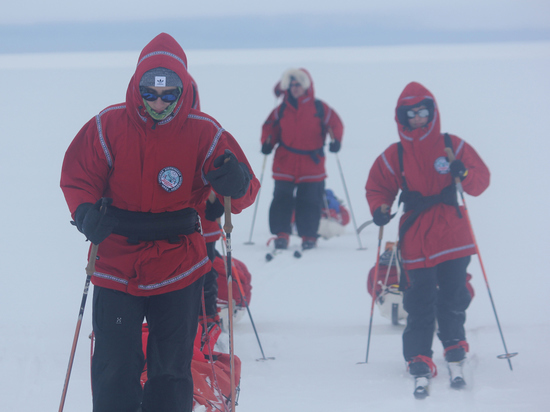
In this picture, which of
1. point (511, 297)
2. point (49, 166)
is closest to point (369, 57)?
point (49, 166)

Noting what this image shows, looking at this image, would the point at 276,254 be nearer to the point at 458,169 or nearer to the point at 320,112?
the point at 320,112

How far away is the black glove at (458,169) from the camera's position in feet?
11.6

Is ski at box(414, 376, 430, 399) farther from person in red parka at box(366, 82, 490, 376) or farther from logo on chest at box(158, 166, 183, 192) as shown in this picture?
logo on chest at box(158, 166, 183, 192)

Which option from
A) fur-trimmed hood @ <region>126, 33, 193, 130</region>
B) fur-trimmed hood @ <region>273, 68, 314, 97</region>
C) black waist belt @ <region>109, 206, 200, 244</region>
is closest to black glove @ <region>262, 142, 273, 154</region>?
fur-trimmed hood @ <region>273, 68, 314, 97</region>

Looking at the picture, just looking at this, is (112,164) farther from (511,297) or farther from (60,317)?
(511,297)

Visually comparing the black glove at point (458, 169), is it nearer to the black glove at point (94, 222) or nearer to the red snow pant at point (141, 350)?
the red snow pant at point (141, 350)

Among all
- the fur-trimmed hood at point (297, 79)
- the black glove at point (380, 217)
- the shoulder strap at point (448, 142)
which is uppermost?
the fur-trimmed hood at point (297, 79)

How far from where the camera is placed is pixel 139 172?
2270mm

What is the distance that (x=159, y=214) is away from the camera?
2328 mm

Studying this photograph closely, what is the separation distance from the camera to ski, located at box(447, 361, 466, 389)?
3.41 metres

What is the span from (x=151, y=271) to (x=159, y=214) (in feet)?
0.63

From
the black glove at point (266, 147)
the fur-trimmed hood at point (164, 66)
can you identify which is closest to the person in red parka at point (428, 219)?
the fur-trimmed hood at point (164, 66)

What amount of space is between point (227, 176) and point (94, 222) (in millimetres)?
443

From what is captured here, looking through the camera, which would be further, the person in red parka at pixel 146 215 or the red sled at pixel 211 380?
the red sled at pixel 211 380
